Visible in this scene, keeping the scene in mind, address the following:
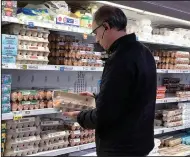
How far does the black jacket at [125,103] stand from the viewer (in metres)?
1.79

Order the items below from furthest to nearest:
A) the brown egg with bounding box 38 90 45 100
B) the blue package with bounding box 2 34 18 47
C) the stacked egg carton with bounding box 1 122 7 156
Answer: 1. the brown egg with bounding box 38 90 45 100
2. the stacked egg carton with bounding box 1 122 7 156
3. the blue package with bounding box 2 34 18 47

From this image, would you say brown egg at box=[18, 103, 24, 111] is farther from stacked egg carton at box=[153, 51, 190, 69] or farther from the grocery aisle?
stacked egg carton at box=[153, 51, 190, 69]

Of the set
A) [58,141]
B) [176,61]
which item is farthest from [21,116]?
[176,61]

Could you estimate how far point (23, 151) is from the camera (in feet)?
8.87

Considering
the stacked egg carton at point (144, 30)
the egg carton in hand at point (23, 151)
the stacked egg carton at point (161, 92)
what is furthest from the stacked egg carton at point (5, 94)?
the stacked egg carton at point (161, 92)

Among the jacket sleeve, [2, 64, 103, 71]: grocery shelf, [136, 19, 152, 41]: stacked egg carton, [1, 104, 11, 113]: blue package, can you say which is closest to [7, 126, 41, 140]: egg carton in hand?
[1, 104, 11, 113]: blue package

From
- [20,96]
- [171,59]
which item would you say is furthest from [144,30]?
[20,96]

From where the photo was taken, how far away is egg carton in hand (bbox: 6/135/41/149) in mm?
2659

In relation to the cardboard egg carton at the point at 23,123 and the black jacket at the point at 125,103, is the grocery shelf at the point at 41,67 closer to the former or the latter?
the cardboard egg carton at the point at 23,123

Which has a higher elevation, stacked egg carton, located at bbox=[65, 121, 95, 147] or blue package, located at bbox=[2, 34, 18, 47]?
blue package, located at bbox=[2, 34, 18, 47]

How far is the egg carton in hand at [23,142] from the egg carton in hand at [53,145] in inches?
2.9

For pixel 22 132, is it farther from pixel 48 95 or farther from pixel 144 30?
pixel 144 30

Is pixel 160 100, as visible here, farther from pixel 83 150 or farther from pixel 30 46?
pixel 30 46

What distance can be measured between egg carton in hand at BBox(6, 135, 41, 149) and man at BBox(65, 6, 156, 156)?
2.71 feet
